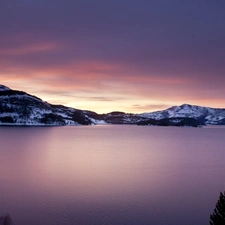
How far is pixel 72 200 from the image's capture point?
41.9m

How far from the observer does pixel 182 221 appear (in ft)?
117

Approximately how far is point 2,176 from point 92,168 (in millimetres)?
22506

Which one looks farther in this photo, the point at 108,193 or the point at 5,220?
the point at 108,193

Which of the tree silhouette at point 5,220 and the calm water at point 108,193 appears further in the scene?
the calm water at point 108,193

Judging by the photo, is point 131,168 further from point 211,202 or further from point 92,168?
point 211,202

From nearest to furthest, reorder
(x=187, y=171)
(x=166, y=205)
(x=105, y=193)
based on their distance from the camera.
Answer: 1. (x=166, y=205)
2. (x=105, y=193)
3. (x=187, y=171)

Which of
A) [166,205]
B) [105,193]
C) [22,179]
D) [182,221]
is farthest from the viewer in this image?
[22,179]

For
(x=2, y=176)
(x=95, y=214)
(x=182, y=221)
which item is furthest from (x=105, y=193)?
(x=2, y=176)

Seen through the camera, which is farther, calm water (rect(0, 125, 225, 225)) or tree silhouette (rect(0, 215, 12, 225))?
calm water (rect(0, 125, 225, 225))

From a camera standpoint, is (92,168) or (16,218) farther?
(92,168)

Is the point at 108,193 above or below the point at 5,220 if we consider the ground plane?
above

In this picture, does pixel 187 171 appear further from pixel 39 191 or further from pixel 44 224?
pixel 44 224

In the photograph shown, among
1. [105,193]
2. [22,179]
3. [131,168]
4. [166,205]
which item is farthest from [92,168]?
[166,205]

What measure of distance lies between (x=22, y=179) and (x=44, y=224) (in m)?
24.8
